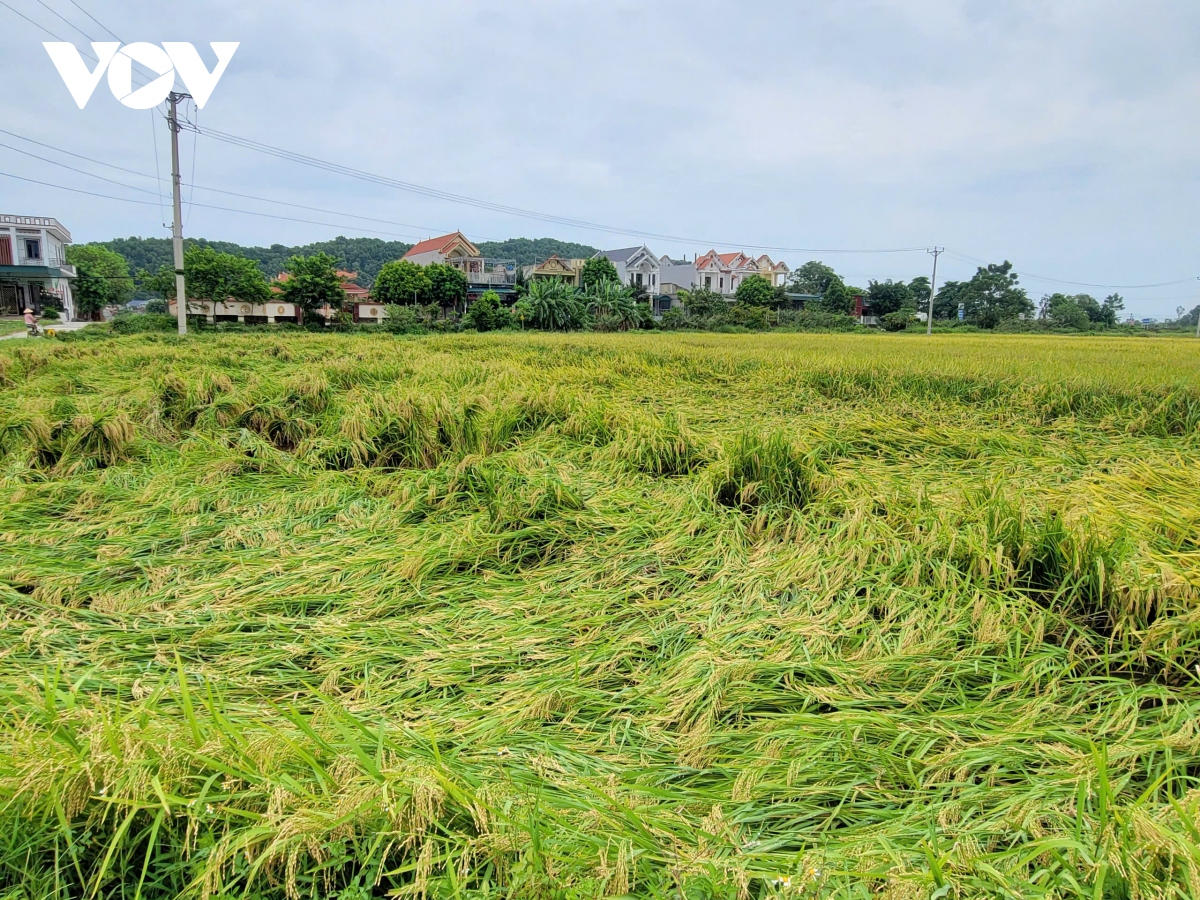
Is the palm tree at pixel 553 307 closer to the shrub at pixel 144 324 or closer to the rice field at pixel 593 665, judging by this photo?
the shrub at pixel 144 324

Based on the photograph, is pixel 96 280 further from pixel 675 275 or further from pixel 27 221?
pixel 675 275

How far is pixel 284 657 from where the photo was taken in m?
1.91

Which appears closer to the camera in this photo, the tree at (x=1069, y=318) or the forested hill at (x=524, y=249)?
the tree at (x=1069, y=318)

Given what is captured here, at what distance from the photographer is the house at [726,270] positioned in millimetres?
55750

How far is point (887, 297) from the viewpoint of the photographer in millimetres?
51438

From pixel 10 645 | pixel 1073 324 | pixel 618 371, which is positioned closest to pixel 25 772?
pixel 10 645

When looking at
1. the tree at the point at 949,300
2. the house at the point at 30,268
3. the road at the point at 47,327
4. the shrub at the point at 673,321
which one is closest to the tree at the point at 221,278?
the road at the point at 47,327

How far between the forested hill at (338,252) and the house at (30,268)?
28.1 m

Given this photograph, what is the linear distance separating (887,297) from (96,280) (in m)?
57.2

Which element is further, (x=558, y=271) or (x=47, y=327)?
(x=558, y=271)

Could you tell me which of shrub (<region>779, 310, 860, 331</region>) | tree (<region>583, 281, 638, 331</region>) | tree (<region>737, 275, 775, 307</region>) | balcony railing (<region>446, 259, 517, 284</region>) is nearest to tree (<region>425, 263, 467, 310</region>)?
tree (<region>583, 281, 638, 331</region>)

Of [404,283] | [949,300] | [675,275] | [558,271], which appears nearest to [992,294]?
[949,300]

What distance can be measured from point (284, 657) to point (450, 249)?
5360cm

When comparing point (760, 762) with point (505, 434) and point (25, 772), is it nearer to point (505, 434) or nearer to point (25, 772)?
point (25, 772)
